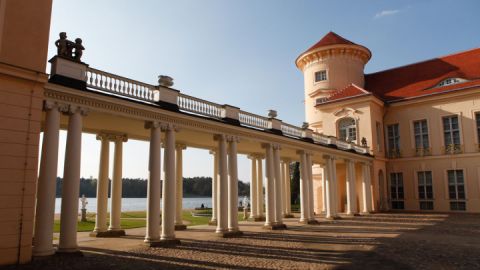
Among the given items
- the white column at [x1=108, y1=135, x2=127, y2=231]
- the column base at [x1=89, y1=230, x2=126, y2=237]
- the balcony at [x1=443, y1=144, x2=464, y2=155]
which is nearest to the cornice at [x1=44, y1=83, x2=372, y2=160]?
the white column at [x1=108, y1=135, x2=127, y2=231]

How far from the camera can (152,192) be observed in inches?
604

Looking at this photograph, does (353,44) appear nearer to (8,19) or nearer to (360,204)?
(360,204)

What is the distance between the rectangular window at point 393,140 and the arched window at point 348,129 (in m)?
3.97

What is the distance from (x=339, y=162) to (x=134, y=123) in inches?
928

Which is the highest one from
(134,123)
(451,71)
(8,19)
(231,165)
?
(451,71)

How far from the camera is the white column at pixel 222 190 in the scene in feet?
60.6

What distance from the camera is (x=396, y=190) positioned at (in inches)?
1439

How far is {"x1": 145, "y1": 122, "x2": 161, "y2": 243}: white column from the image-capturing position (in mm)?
15095

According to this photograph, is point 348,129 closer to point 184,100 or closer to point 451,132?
point 451,132

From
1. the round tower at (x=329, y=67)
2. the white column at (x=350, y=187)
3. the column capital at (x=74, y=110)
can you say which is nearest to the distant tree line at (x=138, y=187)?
the round tower at (x=329, y=67)

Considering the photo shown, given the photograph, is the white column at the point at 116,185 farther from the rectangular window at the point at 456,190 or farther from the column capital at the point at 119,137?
the rectangular window at the point at 456,190

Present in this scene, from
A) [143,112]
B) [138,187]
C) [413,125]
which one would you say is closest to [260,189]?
[143,112]

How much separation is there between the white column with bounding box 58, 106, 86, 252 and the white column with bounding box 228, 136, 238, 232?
826cm

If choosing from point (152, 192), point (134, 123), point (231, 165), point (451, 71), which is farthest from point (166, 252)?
point (451, 71)
